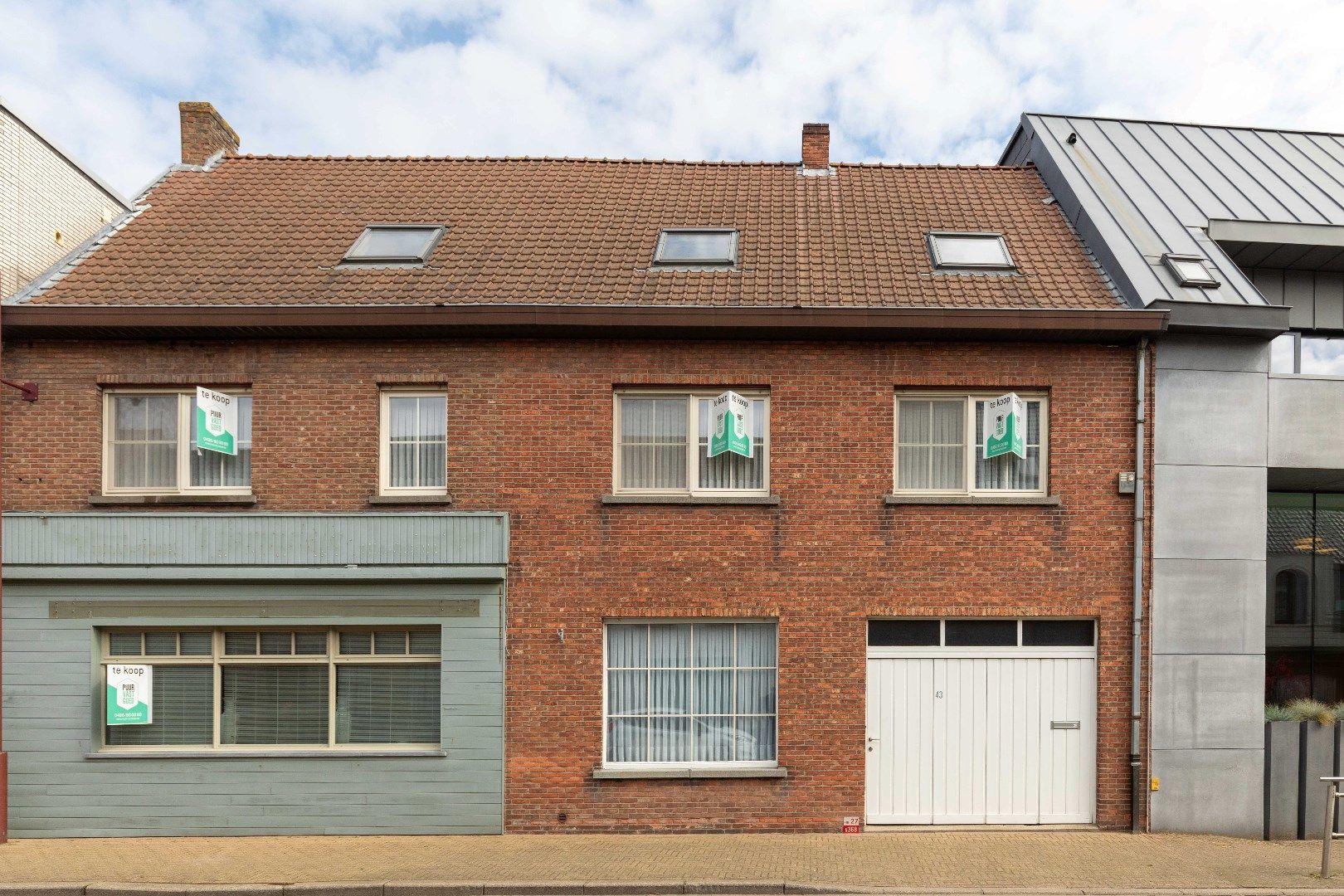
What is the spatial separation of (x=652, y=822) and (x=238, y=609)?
16.9 ft

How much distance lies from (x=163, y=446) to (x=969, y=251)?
32.6 feet

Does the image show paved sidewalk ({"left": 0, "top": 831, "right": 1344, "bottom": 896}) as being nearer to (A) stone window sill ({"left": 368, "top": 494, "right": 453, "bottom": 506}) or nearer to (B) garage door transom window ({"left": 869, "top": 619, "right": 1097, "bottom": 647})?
(B) garage door transom window ({"left": 869, "top": 619, "right": 1097, "bottom": 647})

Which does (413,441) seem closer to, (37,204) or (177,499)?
(177,499)

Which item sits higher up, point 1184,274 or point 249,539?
point 1184,274

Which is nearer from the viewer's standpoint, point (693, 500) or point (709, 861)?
point (709, 861)

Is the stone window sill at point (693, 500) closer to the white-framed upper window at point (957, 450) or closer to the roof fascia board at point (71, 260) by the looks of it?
the white-framed upper window at point (957, 450)

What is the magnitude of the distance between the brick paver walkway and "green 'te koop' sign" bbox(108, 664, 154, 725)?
4.17 ft

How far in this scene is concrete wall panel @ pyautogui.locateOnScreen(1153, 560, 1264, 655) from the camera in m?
9.10

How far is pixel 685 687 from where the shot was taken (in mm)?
9391

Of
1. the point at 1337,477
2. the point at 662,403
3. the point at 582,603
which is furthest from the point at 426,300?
the point at 1337,477

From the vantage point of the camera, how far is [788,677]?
922cm

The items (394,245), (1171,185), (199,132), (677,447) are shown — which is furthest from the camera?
(199,132)

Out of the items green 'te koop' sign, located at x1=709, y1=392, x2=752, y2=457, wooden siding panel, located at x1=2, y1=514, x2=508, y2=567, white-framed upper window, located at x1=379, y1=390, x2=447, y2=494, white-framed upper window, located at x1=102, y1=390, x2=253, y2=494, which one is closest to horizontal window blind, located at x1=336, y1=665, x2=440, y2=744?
wooden siding panel, located at x1=2, y1=514, x2=508, y2=567

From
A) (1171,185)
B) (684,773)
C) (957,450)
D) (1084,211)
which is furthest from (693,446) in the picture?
(1171,185)
